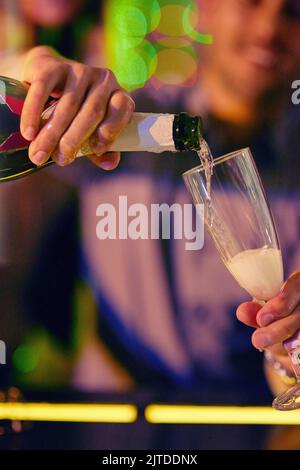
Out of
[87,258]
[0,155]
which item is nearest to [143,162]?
[87,258]

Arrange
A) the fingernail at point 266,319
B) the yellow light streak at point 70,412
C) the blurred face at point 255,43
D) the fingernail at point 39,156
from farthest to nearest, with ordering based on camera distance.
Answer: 1. the yellow light streak at point 70,412
2. the blurred face at point 255,43
3. the fingernail at point 266,319
4. the fingernail at point 39,156

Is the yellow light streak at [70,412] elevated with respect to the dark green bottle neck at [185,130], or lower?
lower

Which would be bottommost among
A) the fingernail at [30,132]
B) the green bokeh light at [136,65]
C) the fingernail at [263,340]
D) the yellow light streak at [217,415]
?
the yellow light streak at [217,415]

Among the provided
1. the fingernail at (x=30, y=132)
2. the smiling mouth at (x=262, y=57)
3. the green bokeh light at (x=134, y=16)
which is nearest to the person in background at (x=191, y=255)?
the smiling mouth at (x=262, y=57)

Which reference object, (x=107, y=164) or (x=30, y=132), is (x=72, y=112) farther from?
(x=107, y=164)

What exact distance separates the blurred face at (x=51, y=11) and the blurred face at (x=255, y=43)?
320 millimetres

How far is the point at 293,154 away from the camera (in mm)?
1623

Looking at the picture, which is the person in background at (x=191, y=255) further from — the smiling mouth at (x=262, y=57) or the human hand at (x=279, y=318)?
the human hand at (x=279, y=318)

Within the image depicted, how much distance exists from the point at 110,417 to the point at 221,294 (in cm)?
40

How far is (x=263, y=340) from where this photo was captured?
1021 mm

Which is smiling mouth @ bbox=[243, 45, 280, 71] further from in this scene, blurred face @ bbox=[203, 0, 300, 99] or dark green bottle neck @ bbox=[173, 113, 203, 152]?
dark green bottle neck @ bbox=[173, 113, 203, 152]

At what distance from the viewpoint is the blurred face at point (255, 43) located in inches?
63.0

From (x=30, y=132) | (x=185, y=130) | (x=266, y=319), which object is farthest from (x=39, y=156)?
(x=266, y=319)
